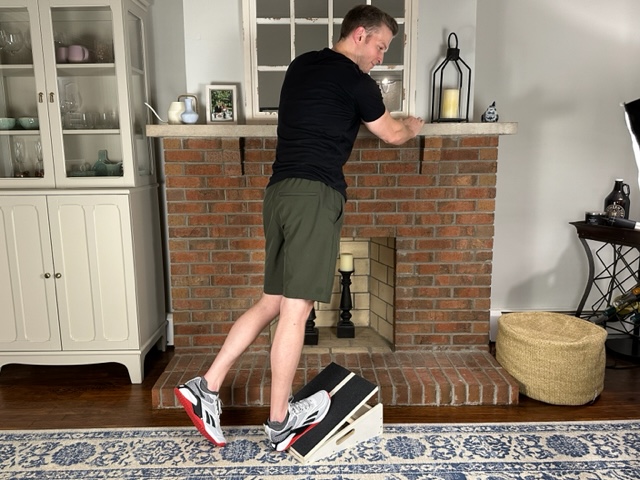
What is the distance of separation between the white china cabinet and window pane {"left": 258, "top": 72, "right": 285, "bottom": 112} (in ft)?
2.14

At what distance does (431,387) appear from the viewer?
2.28 meters

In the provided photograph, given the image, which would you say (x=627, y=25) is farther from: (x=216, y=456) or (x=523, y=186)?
(x=216, y=456)

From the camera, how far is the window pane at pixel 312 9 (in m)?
2.58

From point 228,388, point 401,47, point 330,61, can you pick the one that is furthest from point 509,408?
point 401,47

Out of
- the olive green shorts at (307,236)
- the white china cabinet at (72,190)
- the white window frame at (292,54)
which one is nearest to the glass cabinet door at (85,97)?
the white china cabinet at (72,190)

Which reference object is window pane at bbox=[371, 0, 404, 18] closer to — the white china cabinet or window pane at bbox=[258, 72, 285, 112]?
window pane at bbox=[258, 72, 285, 112]

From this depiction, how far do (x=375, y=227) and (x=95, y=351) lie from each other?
1.55m

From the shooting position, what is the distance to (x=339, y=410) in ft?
6.53

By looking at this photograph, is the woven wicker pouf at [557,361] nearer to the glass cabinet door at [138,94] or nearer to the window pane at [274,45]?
the window pane at [274,45]

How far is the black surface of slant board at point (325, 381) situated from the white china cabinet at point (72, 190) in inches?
37.5

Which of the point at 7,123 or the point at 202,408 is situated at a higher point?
the point at 7,123

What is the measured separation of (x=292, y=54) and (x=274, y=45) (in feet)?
0.34

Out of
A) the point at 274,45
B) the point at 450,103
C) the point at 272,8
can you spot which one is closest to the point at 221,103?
the point at 274,45

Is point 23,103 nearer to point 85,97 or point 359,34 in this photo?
point 85,97
